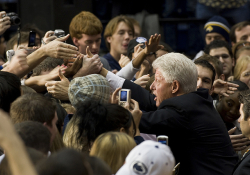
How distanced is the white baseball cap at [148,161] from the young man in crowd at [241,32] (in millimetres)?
5064

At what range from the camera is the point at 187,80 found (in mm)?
3156

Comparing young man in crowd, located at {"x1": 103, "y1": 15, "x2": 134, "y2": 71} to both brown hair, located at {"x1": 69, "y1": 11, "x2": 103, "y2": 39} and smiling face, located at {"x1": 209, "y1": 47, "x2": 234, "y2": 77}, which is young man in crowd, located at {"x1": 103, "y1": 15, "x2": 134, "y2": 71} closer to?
brown hair, located at {"x1": 69, "y1": 11, "x2": 103, "y2": 39}

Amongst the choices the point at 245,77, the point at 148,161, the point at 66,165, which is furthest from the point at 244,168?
the point at 245,77

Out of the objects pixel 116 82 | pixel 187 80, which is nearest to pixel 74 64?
pixel 116 82

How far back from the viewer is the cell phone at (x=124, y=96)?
3012 mm

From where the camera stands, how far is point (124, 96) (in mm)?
3025

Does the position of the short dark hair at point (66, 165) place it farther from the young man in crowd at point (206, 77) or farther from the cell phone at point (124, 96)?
the young man in crowd at point (206, 77)

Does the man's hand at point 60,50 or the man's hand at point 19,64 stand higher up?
the man's hand at point 60,50

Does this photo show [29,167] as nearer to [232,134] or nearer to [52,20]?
[232,134]

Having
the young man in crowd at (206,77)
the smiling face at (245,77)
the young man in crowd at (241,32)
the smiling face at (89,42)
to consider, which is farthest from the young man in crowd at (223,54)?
the smiling face at (89,42)

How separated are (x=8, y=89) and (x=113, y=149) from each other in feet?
3.71

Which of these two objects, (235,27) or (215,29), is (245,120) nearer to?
(215,29)

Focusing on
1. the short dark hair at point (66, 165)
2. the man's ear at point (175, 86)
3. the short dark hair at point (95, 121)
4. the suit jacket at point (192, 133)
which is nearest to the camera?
the short dark hair at point (66, 165)

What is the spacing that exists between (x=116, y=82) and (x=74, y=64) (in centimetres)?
40
